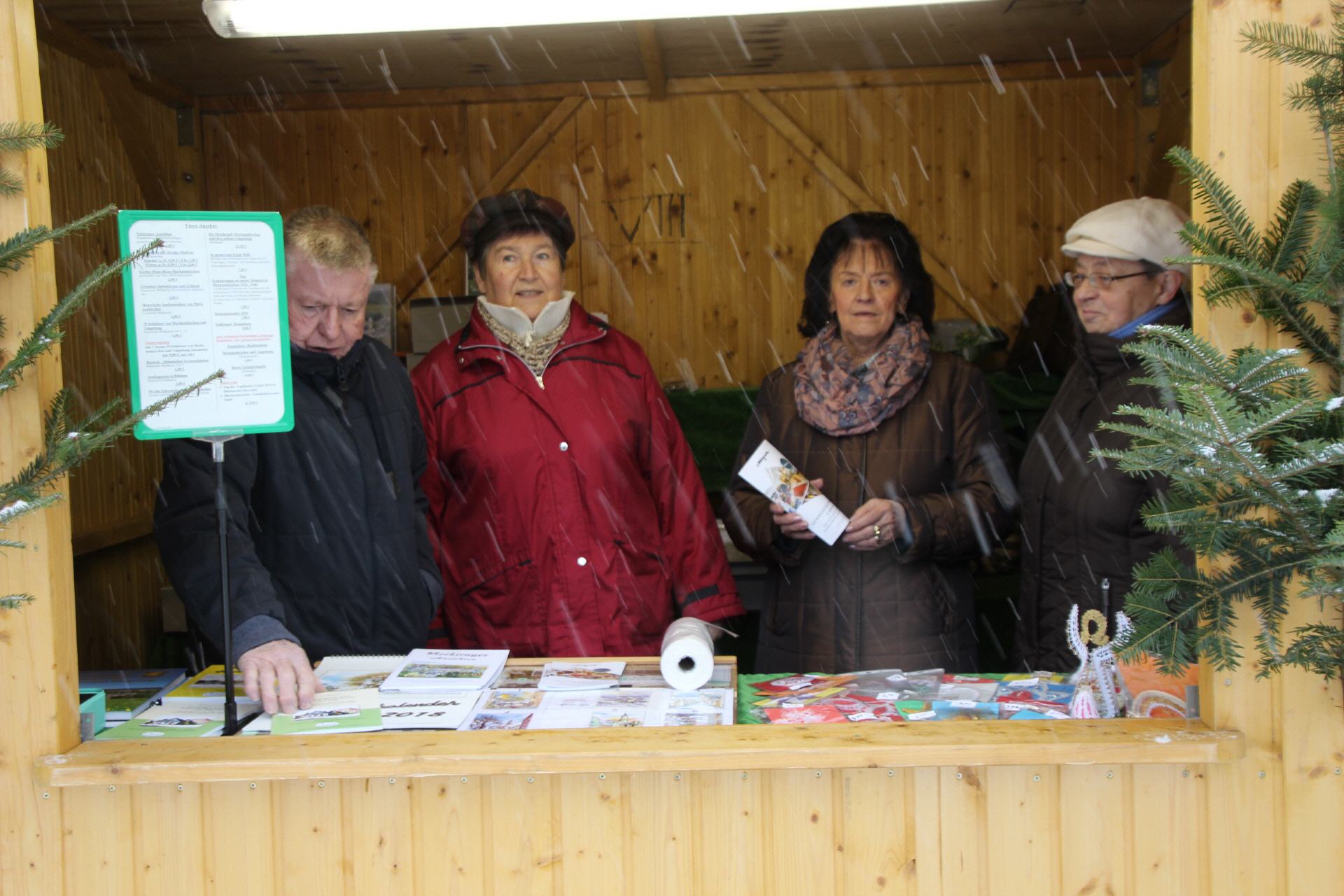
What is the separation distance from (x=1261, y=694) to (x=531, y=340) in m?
1.99

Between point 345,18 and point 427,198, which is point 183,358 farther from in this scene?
point 427,198

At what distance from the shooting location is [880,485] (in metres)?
3.31

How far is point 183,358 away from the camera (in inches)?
85.2

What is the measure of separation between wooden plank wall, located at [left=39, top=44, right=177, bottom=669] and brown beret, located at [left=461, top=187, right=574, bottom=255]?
241cm

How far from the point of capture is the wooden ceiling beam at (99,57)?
15.9 feet

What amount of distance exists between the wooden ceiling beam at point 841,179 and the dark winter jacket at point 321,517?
147 inches

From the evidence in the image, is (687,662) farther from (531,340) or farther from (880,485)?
(531,340)

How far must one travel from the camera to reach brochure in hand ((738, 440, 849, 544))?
3180 millimetres

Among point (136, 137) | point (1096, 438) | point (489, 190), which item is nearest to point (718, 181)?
point (489, 190)

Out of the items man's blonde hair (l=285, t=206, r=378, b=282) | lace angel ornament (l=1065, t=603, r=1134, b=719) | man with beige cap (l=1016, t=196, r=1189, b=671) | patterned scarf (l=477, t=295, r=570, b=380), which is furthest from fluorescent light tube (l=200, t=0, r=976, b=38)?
lace angel ornament (l=1065, t=603, r=1134, b=719)

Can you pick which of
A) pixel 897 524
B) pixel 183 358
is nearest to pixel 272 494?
pixel 183 358

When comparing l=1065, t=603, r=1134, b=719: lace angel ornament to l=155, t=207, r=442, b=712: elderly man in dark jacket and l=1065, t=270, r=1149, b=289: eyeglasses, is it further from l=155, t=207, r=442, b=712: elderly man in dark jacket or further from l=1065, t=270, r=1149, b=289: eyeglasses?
l=155, t=207, r=442, b=712: elderly man in dark jacket

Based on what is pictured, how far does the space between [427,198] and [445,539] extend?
11.6 ft

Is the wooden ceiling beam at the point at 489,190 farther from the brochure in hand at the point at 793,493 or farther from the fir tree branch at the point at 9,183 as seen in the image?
the fir tree branch at the point at 9,183
